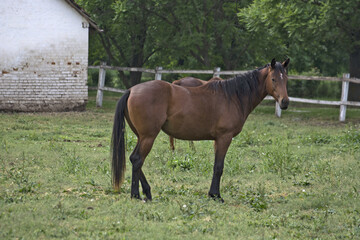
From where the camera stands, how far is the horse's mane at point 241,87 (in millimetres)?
7828

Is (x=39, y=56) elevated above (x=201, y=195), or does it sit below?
above

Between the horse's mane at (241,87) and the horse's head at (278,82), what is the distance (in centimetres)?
22

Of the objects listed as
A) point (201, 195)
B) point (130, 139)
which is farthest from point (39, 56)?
point (201, 195)

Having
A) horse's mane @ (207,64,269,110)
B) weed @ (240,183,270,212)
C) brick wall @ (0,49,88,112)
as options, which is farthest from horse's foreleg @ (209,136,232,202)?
brick wall @ (0,49,88,112)

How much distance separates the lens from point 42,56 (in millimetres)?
19969

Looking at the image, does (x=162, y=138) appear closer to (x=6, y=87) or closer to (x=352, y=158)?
(x=352, y=158)

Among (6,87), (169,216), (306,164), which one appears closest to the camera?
(169,216)

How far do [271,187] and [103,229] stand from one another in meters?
3.60

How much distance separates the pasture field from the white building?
631cm

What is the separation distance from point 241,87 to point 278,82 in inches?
21.8

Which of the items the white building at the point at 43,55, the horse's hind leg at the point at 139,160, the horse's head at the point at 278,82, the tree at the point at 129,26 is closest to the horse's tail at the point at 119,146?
the horse's hind leg at the point at 139,160

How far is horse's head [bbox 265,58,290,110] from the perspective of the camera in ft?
24.8

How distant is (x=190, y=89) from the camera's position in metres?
7.70

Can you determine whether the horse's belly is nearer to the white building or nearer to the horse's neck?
the horse's neck
